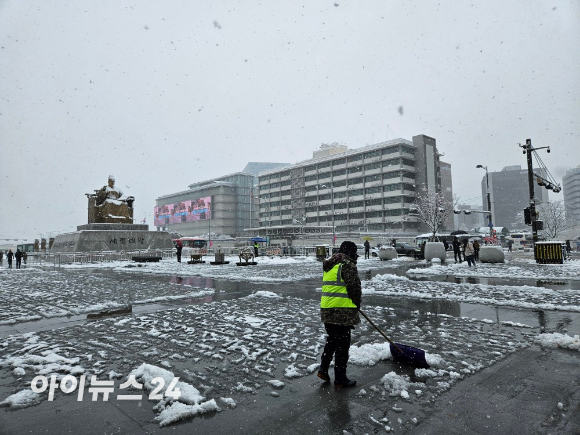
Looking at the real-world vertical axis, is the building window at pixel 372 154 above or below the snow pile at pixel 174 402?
above

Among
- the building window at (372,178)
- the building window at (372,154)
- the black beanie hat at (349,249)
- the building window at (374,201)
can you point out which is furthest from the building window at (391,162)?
the black beanie hat at (349,249)

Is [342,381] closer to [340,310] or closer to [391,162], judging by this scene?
[340,310]

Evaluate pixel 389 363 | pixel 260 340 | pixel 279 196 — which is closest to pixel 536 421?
pixel 389 363

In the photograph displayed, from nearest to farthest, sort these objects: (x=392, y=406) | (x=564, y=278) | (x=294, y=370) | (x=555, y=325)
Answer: (x=392, y=406)
(x=294, y=370)
(x=555, y=325)
(x=564, y=278)

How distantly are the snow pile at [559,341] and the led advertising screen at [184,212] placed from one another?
112m

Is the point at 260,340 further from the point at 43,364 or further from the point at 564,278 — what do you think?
the point at 564,278

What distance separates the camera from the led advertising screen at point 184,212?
391 feet

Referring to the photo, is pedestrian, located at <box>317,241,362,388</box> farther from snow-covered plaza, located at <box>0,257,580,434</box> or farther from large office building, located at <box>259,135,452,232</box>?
large office building, located at <box>259,135,452,232</box>

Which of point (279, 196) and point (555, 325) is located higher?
point (279, 196)

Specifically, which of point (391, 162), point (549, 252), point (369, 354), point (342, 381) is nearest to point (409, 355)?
point (369, 354)

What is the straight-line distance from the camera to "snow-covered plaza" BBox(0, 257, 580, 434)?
3287mm

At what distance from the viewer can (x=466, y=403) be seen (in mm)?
3471

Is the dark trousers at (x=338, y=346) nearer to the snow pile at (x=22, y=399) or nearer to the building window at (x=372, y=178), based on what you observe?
the snow pile at (x=22, y=399)

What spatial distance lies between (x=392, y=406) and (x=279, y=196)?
99.1 metres
